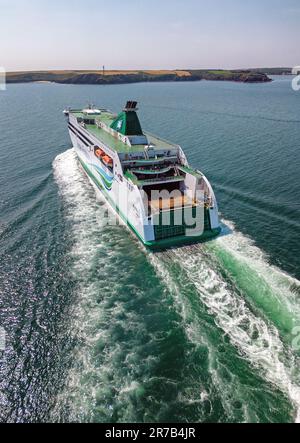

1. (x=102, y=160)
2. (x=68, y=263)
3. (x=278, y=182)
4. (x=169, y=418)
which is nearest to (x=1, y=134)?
(x=102, y=160)

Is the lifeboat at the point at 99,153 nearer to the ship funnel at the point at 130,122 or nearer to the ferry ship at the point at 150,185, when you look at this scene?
the ferry ship at the point at 150,185

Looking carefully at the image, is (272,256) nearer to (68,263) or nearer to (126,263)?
(126,263)

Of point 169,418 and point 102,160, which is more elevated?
point 102,160

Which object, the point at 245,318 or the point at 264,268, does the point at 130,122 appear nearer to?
the point at 264,268

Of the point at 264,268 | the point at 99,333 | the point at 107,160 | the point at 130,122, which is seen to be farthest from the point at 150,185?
the point at 99,333

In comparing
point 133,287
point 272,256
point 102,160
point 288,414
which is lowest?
point 288,414

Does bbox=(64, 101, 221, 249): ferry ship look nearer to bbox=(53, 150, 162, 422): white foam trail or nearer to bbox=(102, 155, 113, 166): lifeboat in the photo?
bbox=(102, 155, 113, 166): lifeboat
